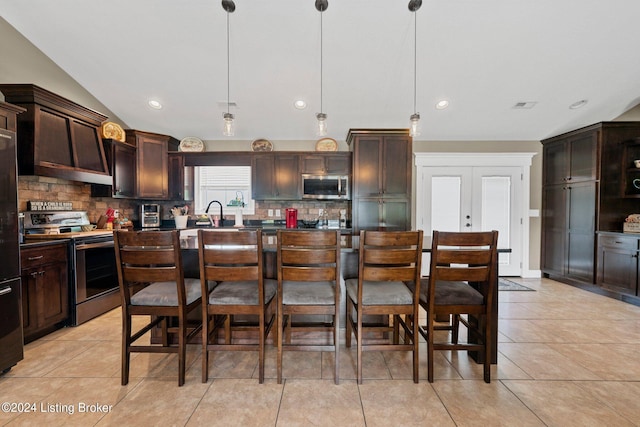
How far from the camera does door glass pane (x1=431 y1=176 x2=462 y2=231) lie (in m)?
4.53

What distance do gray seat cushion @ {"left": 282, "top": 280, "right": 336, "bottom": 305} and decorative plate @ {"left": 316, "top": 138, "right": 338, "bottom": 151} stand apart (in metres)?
3.15

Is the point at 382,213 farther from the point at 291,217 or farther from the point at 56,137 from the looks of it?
the point at 56,137

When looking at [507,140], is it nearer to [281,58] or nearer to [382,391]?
[281,58]

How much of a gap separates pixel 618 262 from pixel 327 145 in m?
4.37

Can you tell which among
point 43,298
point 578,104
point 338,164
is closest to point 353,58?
point 338,164

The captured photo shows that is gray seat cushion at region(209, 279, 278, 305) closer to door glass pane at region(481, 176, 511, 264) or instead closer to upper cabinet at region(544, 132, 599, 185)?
door glass pane at region(481, 176, 511, 264)

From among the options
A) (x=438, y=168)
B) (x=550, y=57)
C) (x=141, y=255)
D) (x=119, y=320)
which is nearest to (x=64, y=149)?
(x=119, y=320)

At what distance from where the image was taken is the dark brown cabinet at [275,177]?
440cm

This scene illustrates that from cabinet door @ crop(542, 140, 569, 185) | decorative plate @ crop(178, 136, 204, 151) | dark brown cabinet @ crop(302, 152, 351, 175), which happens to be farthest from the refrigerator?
cabinet door @ crop(542, 140, 569, 185)

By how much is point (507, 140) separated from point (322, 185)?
3333mm

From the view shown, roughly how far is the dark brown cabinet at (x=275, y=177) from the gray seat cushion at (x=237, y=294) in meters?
2.62

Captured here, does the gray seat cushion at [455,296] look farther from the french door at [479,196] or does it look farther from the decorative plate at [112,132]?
the decorative plate at [112,132]

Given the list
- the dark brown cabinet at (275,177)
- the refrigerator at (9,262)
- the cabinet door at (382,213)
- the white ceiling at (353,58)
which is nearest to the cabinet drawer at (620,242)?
the white ceiling at (353,58)

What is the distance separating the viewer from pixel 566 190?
162 inches
